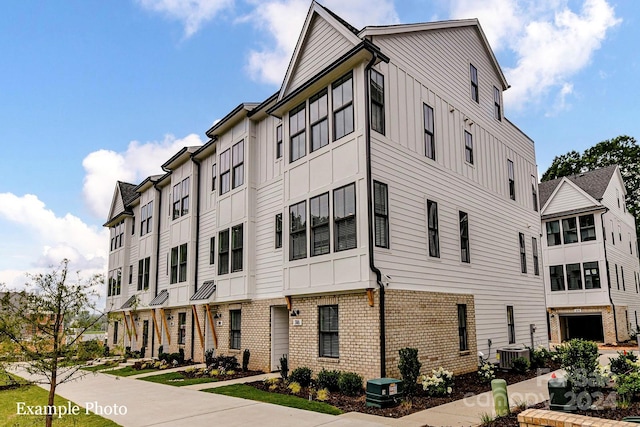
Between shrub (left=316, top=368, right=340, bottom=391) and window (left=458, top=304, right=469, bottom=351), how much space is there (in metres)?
4.90

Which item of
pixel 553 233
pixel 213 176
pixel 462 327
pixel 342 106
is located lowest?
pixel 462 327

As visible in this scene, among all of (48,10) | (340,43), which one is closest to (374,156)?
(340,43)

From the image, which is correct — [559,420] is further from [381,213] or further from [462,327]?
[462,327]

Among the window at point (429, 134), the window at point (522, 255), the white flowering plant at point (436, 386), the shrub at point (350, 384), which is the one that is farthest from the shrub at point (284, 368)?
the window at point (522, 255)

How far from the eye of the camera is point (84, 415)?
1054cm

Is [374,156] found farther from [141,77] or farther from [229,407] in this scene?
[141,77]

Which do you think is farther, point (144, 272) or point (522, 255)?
point (144, 272)

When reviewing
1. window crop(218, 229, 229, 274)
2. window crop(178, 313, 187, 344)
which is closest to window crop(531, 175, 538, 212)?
window crop(218, 229, 229, 274)

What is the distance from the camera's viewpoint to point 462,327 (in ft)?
50.3

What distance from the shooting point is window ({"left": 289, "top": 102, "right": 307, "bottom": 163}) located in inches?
589

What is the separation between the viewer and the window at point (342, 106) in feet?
43.2

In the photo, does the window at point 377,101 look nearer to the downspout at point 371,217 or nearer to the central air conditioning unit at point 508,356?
the downspout at point 371,217

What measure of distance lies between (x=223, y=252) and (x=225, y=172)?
3.35 meters

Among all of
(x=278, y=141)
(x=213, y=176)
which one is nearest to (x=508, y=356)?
(x=278, y=141)
